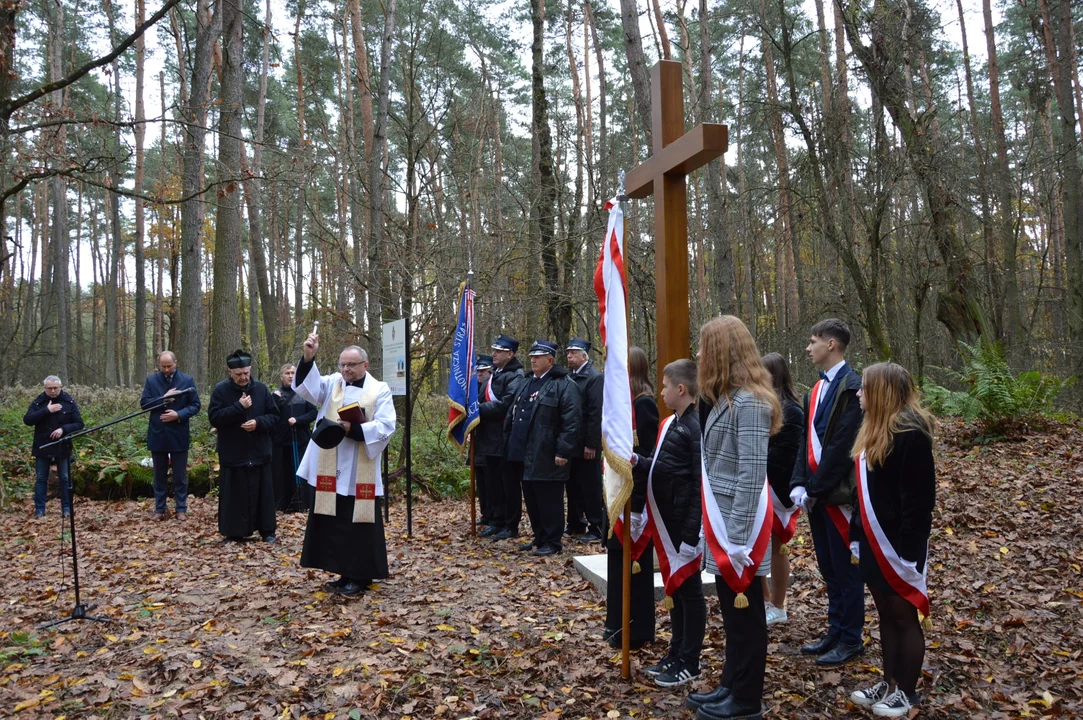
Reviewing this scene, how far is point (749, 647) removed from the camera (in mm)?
3543

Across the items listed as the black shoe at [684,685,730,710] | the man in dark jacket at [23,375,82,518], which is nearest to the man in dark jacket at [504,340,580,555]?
the black shoe at [684,685,730,710]

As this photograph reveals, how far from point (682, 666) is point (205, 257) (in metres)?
35.2

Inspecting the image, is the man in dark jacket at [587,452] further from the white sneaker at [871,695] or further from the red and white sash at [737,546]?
the red and white sash at [737,546]

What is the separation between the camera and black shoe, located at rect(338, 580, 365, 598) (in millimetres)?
6102

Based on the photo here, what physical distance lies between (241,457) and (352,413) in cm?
276

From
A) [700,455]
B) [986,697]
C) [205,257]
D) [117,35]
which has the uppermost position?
[117,35]

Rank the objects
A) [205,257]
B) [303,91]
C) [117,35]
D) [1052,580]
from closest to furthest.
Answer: [1052,580] < [117,35] < [303,91] < [205,257]

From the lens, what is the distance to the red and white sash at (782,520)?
4.81 m

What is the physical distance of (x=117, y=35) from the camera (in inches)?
826

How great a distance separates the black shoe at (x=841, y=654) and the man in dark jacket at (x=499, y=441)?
4324mm

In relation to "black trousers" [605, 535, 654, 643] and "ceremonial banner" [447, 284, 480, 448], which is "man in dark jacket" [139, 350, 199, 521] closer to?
"ceremonial banner" [447, 284, 480, 448]

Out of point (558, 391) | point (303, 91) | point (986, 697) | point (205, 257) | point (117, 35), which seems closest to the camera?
point (986, 697)

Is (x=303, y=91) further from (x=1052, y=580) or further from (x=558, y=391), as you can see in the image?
(x=1052, y=580)

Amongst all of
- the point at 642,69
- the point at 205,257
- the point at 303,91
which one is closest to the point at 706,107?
the point at 642,69
